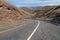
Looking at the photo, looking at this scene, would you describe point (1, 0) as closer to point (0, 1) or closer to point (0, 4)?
point (0, 1)

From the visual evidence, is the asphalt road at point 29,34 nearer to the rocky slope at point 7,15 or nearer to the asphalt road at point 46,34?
the asphalt road at point 46,34

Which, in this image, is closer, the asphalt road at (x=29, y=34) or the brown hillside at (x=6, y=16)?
the asphalt road at (x=29, y=34)

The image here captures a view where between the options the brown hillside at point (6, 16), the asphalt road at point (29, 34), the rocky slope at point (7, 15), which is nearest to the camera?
the asphalt road at point (29, 34)

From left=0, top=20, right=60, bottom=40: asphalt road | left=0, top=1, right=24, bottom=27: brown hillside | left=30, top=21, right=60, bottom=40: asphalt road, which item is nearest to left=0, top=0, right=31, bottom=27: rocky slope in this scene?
left=0, top=1, right=24, bottom=27: brown hillside

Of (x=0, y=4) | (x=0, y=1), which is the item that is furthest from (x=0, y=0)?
(x=0, y=4)

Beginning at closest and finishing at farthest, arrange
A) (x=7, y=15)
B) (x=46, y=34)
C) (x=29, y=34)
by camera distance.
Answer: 1. (x=29, y=34)
2. (x=46, y=34)
3. (x=7, y=15)

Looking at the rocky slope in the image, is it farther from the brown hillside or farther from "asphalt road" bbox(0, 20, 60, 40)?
"asphalt road" bbox(0, 20, 60, 40)

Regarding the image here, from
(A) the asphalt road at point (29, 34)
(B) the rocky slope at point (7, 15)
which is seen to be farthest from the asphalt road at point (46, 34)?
(B) the rocky slope at point (7, 15)

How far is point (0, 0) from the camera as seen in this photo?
306 feet

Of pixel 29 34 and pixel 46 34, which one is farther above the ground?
pixel 29 34

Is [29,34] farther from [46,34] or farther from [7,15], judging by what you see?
[7,15]

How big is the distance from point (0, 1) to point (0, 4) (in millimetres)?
6597

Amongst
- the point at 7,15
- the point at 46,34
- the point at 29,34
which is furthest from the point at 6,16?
the point at 29,34

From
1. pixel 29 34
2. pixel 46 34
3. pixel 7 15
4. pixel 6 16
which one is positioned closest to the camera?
pixel 29 34
